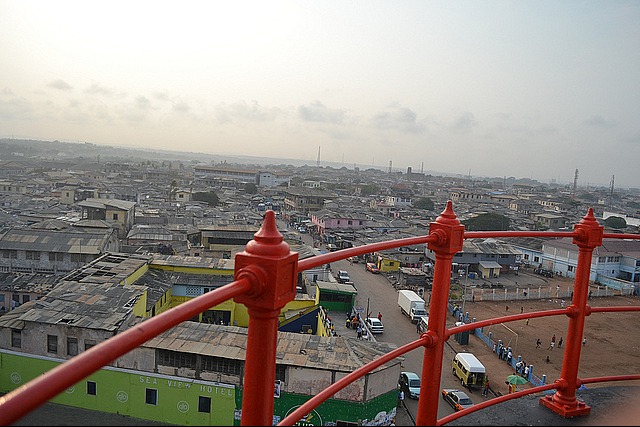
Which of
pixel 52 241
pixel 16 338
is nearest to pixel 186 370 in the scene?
pixel 16 338

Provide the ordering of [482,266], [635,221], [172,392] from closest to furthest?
[172,392], [482,266], [635,221]

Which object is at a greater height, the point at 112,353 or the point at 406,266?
the point at 112,353

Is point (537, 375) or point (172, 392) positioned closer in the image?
point (172, 392)

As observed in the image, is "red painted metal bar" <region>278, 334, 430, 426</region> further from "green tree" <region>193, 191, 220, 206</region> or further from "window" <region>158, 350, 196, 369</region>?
"green tree" <region>193, 191, 220, 206</region>

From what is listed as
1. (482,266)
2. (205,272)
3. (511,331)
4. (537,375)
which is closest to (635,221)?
(482,266)

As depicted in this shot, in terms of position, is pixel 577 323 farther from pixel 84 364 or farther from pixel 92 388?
pixel 92 388

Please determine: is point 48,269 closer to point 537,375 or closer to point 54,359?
point 54,359
